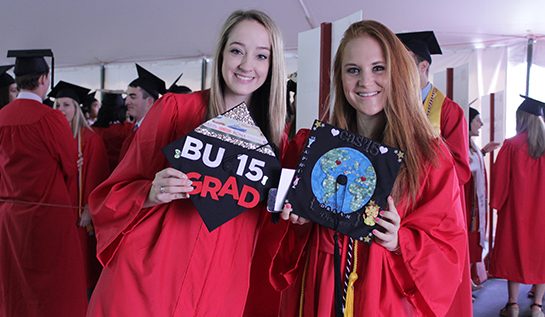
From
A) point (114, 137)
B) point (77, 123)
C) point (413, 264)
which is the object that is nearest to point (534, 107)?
point (413, 264)

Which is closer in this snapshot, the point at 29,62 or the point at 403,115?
the point at 403,115

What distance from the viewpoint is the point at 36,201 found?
3027 millimetres

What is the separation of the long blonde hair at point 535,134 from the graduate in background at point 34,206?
4625 mm

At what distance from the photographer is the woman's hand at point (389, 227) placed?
1.25 m

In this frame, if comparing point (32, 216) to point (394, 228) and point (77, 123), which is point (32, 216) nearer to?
point (77, 123)

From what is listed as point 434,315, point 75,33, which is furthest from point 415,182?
point 75,33

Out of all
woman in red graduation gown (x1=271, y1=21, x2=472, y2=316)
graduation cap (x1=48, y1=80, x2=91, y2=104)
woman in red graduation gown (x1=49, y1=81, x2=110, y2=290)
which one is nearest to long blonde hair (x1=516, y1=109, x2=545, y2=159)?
woman in red graduation gown (x1=271, y1=21, x2=472, y2=316)

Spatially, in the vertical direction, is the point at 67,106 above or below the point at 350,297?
above

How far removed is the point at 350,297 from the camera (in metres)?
1.31

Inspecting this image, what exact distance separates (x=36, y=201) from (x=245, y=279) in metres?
2.29

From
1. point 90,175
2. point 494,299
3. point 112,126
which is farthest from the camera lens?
point 112,126

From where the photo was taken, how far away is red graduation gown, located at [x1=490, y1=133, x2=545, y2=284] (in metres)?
4.15

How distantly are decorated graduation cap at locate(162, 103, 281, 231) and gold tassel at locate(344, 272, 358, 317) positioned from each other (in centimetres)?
41

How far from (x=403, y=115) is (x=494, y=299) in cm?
430
